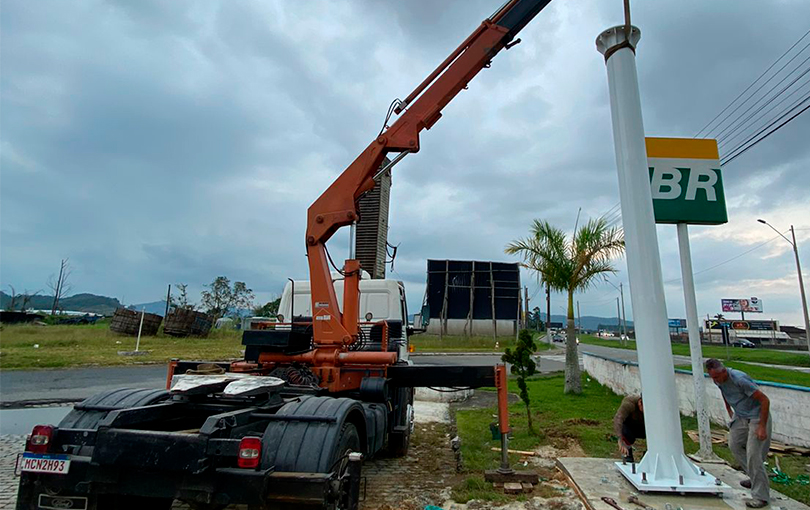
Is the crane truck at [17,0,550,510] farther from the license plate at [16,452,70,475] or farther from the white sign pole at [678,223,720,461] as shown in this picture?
the white sign pole at [678,223,720,461]

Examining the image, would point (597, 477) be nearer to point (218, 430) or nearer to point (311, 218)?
point (218, 430)

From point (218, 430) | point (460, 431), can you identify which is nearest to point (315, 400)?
point (218, 430)

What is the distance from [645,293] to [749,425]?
165 cm

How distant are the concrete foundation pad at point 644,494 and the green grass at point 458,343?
2580cm

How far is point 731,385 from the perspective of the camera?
16.4ft

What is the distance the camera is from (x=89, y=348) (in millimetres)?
24328

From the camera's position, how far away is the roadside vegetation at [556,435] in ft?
17.6

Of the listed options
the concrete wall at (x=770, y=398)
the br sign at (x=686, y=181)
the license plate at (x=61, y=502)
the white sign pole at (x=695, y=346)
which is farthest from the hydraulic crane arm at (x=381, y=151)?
the concrete wall at (x=770, y=398)

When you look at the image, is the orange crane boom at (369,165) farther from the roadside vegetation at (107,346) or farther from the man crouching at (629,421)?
the roadside vegetation at (107,346)

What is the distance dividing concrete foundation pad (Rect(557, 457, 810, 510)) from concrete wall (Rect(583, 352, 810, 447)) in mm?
1921

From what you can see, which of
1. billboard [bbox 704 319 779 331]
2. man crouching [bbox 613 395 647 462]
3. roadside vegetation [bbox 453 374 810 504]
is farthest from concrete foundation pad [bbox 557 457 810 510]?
billboard [bbox 704 319 779 331]

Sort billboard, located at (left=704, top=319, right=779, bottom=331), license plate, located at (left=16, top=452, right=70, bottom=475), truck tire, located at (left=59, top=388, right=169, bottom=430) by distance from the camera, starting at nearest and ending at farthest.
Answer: license plate, located at (left=16, top=452, right=70, bottom=475) → truck tire, located at (left=59, top=388, right=169, bottom=430) → billboard, located at (left=704, top=319, right=779, bottom=331)

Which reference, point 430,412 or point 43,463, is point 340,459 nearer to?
point 43,463

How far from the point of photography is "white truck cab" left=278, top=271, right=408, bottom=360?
7883mm
